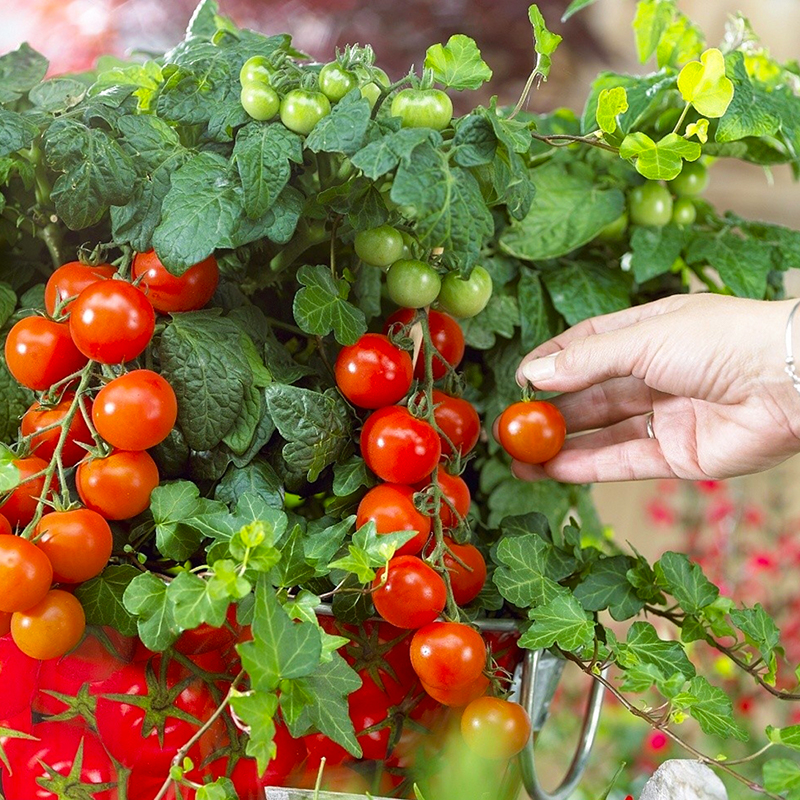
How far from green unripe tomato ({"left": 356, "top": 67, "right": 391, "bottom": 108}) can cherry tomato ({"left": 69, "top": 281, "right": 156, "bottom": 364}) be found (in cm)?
17

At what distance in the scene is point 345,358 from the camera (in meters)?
0.50

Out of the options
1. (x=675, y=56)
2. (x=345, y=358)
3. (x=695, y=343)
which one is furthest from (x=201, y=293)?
(x=675, y=56)

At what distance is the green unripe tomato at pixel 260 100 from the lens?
1.52ft

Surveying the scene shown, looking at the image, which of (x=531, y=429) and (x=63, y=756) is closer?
(x=63, y=756)

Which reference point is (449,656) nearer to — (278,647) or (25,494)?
(278,647)

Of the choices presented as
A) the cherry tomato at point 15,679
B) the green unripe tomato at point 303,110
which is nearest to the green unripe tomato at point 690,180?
the green unripe tomato at point 303,110

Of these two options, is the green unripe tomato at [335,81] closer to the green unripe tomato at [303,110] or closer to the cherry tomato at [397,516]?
the green unripe tomato at [303,110]

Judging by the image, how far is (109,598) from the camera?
1.45ft

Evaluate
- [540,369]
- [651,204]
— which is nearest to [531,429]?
[540,369]

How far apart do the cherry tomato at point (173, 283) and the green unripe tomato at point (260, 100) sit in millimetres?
86

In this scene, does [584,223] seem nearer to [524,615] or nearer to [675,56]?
[675,56]

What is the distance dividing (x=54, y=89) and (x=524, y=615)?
1.53 ft

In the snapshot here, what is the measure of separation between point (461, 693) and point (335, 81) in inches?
12.9

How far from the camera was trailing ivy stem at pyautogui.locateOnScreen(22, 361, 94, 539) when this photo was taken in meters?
0.42
